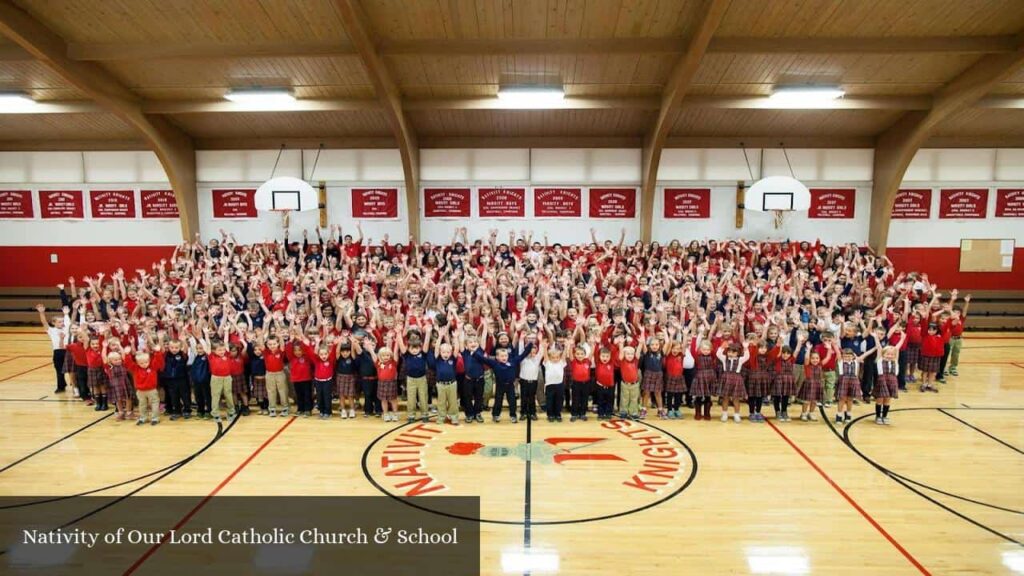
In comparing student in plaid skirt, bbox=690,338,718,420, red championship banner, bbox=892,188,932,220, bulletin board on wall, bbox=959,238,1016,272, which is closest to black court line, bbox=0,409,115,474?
student in plaid skirt, bbox=690,338,718,420

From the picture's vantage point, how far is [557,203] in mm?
21094

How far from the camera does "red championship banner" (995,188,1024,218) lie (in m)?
20.6

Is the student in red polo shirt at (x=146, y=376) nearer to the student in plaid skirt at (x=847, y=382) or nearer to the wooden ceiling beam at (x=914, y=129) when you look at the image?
the student in plaid skirt at (x=847, y=382)

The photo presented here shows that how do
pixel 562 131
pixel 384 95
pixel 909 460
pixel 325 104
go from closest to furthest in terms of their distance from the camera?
pixel 909 460 < pixel 384 95 < pixel 325 104 < pixel 562 131

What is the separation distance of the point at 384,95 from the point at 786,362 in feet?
40.8

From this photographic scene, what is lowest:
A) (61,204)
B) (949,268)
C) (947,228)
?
(949,268)

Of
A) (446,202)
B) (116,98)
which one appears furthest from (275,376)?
(446,202)

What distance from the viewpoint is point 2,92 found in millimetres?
16453

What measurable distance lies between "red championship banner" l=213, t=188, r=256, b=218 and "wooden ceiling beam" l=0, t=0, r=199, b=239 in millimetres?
796

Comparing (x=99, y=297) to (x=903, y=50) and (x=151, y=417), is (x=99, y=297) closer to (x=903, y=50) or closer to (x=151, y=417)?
(x=151, y=417)

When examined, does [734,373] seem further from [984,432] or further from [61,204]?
[61,204]

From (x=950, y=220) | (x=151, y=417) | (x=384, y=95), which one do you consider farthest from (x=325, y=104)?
(x=950, y=220)

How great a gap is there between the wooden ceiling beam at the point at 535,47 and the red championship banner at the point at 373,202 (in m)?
7.51

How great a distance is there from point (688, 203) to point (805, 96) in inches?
221
